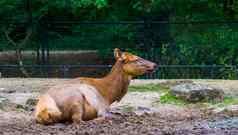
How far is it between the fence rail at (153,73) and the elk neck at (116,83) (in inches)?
276

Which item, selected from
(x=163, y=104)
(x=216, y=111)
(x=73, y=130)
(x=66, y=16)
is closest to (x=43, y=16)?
(x=66, y=16)

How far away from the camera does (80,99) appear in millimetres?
8531

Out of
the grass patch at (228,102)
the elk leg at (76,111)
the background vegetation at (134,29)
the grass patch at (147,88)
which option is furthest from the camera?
the background vegetation at (134,29)

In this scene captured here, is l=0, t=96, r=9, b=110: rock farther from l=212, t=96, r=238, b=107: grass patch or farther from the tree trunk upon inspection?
the tree trunk

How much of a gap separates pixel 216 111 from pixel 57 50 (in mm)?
8999

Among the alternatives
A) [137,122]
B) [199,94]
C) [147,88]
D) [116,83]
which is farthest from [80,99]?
[147,88]

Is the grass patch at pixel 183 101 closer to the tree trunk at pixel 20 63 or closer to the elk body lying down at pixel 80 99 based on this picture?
the elk body lying down at pixel 80 99

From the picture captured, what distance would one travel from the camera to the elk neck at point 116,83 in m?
9.24

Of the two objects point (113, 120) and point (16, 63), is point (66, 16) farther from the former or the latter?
point (113, 120)

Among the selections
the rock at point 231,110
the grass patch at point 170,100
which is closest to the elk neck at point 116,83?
the rock at point 231,110

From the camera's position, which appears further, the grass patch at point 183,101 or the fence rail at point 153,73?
the fence rail at point 153,73

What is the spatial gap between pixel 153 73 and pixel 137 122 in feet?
26.6

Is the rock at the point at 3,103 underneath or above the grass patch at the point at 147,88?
above

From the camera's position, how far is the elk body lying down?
8453 millimetres
